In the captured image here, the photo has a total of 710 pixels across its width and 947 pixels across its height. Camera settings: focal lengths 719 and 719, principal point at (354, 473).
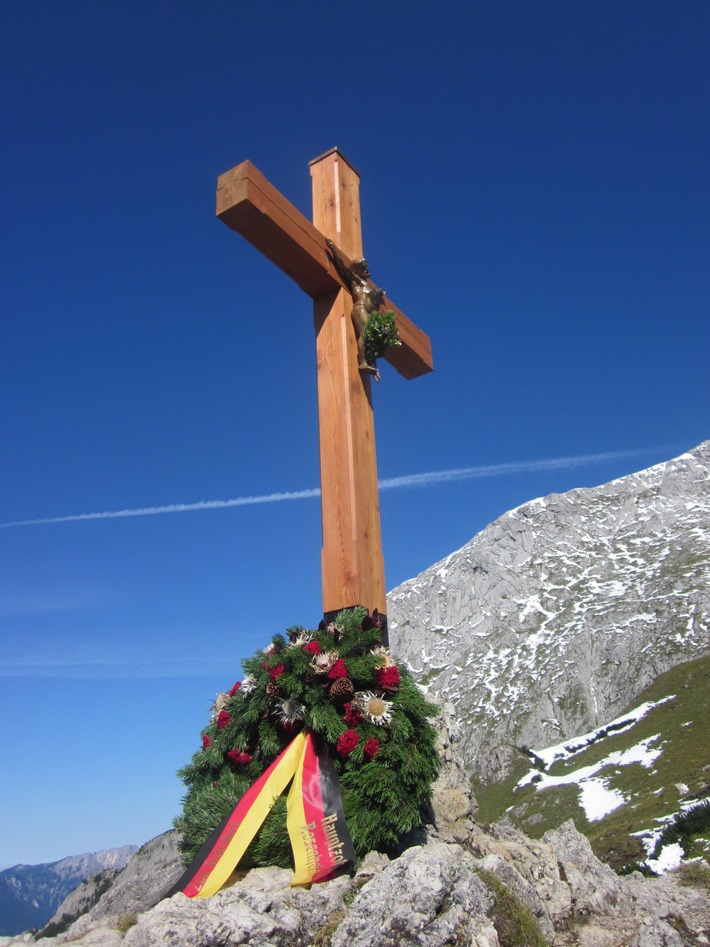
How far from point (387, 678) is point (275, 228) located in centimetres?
442

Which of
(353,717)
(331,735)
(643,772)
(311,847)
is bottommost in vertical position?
(311,847)

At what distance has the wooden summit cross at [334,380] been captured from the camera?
648 centimetres

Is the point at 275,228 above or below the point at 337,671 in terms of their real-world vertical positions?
above

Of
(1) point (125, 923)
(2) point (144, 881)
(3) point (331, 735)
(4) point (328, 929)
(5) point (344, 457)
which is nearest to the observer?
(4) point (328, 929)

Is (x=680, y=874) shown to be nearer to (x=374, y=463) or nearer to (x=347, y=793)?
(x=347, y=793)

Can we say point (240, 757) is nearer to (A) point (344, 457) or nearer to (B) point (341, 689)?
(B) point (341, 689)

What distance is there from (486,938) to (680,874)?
4.14 m

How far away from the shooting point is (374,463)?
717 cm

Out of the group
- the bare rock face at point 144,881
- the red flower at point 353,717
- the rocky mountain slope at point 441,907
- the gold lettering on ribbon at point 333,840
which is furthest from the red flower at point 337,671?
the bare rock face at point 144,881

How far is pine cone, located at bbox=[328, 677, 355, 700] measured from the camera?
17.5 ft

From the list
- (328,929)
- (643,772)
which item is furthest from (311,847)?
(643,772)

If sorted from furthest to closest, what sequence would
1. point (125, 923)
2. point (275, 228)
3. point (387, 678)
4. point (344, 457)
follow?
point (275, 228), point (344, 457), point (387, 678), point (125, 923)

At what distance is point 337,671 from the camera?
5.42 metres

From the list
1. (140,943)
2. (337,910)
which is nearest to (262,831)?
(337,910)
